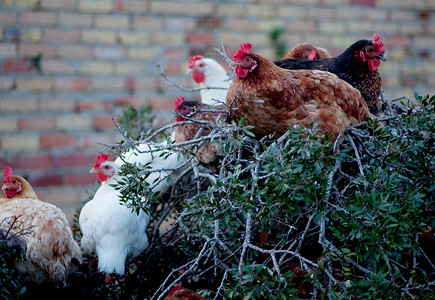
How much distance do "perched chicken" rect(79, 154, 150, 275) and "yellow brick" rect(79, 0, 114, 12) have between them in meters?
1.56

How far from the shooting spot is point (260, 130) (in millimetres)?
1606

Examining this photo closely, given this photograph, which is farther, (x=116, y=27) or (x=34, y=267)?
(x=116, y=27)

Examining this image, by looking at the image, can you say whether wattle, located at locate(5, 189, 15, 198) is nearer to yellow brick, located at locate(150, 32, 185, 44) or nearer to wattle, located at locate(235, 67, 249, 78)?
wattle, located at locate(235, 67, 249, 78)

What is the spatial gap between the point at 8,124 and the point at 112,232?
147cm

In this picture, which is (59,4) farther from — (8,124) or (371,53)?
(371,53)

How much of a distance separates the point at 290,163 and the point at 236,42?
7.10 feet

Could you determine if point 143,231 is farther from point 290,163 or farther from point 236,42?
point 236,42

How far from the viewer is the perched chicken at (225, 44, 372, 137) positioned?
61.5 inches

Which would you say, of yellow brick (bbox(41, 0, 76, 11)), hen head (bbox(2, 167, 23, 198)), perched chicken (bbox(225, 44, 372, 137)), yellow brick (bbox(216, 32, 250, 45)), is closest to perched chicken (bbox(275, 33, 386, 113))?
perched chicken (bbox(225, 44, 372, 137))

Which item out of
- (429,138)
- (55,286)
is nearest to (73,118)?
(55,286)

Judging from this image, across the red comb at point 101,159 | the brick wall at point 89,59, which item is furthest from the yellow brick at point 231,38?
the red comb at point 101,159

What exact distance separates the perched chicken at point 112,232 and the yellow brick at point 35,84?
134cm

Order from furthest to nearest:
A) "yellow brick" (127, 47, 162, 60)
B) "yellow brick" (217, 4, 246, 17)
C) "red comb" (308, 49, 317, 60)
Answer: "yellow brick" (217, 4, 246, 17) < "yellow brick" (127, 47, 162, 60) < "red comb" (308, 49, 317, 60)

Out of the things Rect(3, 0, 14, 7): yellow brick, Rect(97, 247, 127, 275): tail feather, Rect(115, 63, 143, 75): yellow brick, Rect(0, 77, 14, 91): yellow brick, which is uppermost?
Result: Rect(3, 0, 14, 7): yellow brick
